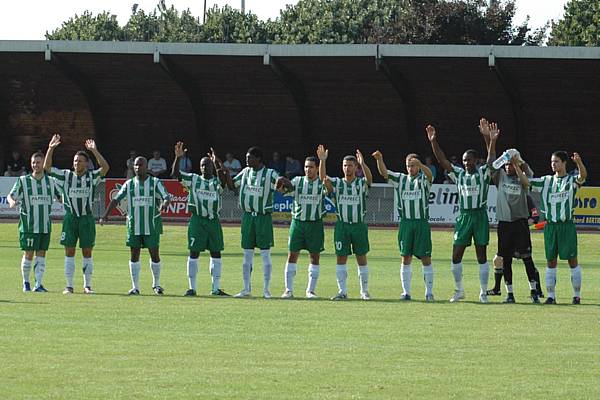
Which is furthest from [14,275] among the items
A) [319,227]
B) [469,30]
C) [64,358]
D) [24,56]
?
[469,30]

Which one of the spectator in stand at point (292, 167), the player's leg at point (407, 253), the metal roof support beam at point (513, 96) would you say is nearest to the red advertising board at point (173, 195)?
the spectator in stand at point (292, 167)

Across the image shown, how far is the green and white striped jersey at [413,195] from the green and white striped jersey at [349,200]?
1.80ft

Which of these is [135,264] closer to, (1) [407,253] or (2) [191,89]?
(1) [407,253]

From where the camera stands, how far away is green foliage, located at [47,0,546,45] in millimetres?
65250

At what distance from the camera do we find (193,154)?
4503cm

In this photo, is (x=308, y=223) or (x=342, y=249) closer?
(x=342, y=249)

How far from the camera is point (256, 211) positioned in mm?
19047

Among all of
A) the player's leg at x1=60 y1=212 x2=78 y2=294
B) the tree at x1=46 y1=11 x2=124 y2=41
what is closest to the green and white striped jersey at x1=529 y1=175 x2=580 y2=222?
the player's leg at x1=60 y1=212 x2=78 y2=294

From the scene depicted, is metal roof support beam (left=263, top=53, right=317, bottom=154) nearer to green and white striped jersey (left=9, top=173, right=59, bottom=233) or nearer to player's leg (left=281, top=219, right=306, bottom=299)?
green and white striped jersey (left=9, top=173, right=59, bottom=233)

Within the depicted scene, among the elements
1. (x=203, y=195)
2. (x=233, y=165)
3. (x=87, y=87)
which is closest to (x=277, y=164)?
(x=233, y=165)

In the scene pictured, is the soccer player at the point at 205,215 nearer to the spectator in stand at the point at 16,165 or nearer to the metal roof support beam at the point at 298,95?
the metal roof support beam at the point at 298,95

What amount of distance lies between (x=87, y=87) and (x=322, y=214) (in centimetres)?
2530

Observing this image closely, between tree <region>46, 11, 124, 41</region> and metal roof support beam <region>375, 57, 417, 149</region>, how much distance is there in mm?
53909

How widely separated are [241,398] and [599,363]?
367 centimetres
